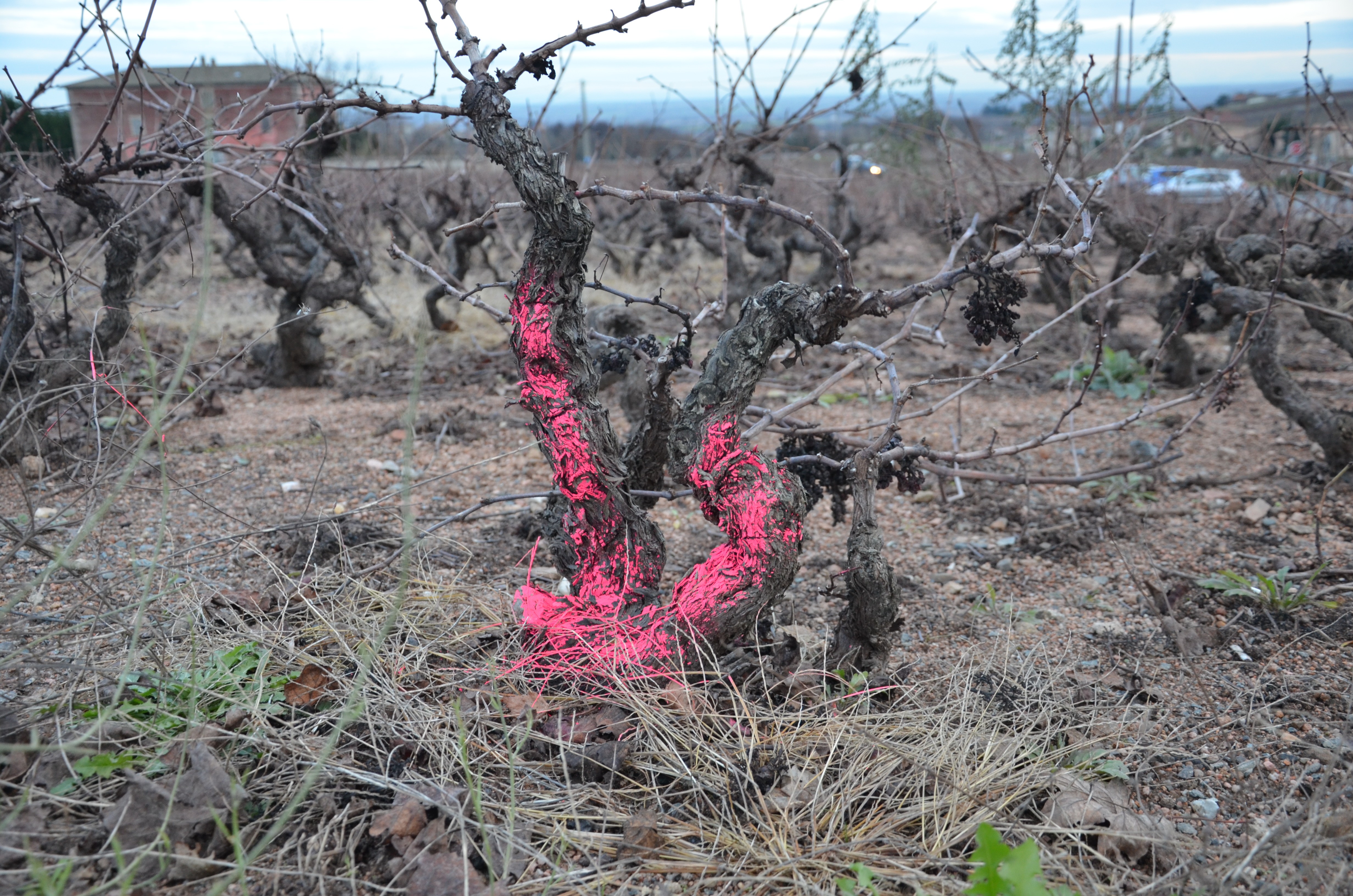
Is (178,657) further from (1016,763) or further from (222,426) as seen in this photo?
(222,426)

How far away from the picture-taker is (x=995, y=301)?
2.03 meters

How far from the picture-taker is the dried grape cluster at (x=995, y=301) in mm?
2027

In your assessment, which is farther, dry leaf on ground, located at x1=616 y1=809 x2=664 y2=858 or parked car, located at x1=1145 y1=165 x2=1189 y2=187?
parked car, located at x1=1145 y1=165 x2=1189 y2=187

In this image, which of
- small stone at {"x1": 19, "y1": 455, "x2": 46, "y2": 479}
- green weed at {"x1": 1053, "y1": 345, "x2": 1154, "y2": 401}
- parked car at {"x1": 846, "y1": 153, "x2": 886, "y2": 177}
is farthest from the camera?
parked car at {"x1": 846, "y1": 153, "x2": 886, "y2": 177}

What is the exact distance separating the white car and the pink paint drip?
187 inches

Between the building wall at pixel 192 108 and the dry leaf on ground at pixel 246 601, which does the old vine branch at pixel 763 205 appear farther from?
the dry leaf on ground at pixel 246 601

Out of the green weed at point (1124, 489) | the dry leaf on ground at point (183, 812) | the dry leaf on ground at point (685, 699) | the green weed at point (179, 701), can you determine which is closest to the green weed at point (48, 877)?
the dry leaf on ground at point (183, 812)

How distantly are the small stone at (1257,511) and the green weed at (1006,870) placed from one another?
269cm

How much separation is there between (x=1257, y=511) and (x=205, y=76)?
21.5ft

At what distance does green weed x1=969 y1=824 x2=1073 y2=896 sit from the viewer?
1.42 m

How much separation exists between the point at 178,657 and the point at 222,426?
323 centimetres

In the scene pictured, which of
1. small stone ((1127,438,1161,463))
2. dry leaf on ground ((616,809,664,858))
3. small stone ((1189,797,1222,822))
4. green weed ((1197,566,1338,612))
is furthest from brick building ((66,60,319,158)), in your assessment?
small stone ((1127,438,1161,463))

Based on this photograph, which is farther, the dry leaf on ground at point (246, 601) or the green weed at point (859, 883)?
the dry leaf on ground at point (246, 601)

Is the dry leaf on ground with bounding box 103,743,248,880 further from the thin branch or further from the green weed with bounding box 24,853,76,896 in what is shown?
the thin branch
